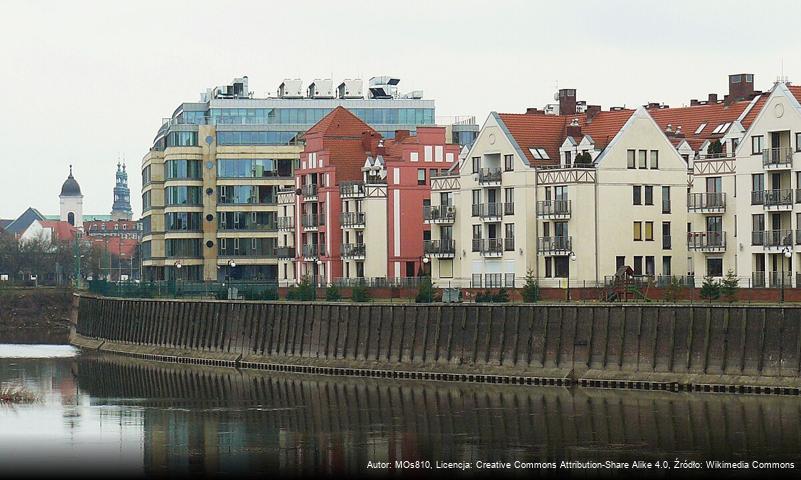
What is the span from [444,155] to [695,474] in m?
83.5

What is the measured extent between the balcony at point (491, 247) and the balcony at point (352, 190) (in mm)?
18868

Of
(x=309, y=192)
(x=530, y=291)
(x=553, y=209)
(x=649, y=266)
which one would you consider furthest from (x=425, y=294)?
(x=309, y=192)

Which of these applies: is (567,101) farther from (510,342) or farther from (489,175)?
(510,342)

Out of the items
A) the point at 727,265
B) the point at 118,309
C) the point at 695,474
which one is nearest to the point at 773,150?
the point at 727,265

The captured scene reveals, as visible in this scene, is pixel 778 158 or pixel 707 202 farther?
pixel 707 202

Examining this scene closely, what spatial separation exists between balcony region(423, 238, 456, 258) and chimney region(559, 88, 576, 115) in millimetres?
14244

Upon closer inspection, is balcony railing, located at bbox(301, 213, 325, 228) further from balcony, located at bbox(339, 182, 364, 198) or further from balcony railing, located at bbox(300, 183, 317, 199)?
balcony, located at bbox(339, 182, 364, 198)

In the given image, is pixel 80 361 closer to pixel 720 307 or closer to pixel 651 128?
pixel 651 128

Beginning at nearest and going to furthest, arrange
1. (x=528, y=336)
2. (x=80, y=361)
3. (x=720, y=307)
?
(x=720, y=307) < (x=528, y=336) < (x=80, y=361)

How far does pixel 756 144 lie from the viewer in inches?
4498

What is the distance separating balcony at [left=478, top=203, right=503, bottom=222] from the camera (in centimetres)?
13075

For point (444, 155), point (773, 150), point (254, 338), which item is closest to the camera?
point (773, 150)

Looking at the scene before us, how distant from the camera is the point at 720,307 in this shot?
93750 millimetres

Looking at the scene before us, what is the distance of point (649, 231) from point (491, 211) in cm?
1157
